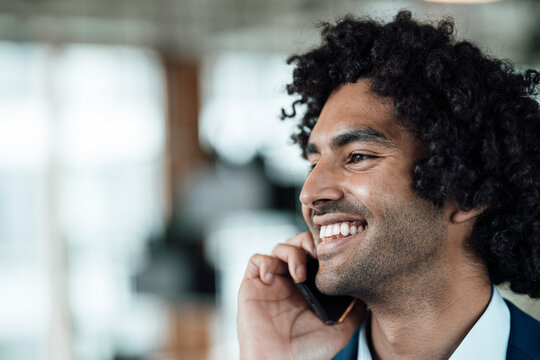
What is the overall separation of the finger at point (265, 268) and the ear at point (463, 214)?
21.3 inches

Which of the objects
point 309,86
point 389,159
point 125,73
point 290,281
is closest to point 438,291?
point 389,159

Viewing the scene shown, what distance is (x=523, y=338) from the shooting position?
1568 mm

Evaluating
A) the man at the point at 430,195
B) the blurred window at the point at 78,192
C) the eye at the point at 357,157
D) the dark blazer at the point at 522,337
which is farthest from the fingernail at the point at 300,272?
the blurred window at the point at 78,192

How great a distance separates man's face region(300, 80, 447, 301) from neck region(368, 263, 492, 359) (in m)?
0.04

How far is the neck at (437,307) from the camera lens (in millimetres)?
1630

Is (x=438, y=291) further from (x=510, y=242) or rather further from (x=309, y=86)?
(x=309, y=86)

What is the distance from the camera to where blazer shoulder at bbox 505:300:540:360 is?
1.53 metres

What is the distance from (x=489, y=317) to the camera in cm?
161

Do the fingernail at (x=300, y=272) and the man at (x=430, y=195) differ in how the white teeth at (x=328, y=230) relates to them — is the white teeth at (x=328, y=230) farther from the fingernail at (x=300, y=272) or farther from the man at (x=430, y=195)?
the fingernail at (x=300, y=272)

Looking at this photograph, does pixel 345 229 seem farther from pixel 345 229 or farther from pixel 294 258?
pixel 294 258

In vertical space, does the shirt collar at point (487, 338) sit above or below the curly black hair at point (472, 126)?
A: below

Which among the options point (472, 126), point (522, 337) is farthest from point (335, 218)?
point (522, 337)

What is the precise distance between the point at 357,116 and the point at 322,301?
552mm

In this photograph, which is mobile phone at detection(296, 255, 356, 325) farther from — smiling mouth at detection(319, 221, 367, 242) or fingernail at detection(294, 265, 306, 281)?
smiling mouth at detection(319, 221, 367, 242)
